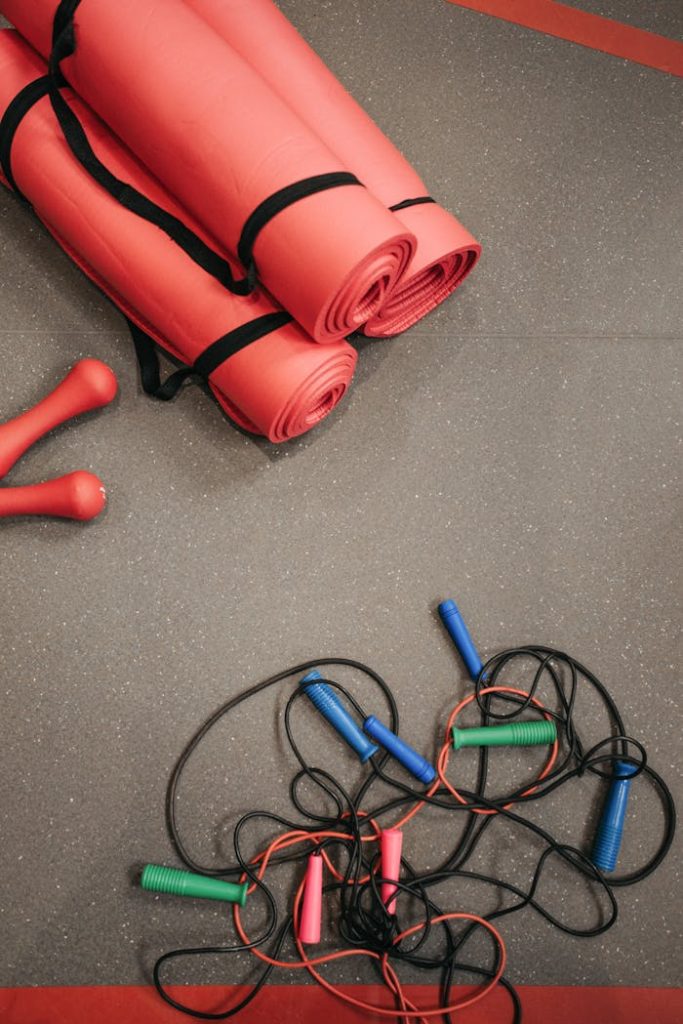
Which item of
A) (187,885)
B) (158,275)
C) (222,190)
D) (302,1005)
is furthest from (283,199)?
(302,1005)

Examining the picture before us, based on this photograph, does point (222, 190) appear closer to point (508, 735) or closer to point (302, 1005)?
point (508, 735)

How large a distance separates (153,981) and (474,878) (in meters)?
0.43

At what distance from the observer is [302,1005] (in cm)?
104

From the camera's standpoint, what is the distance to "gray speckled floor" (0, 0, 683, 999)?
1.08 m

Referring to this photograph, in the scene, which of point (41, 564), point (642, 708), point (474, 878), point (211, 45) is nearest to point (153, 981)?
point (474, 878)

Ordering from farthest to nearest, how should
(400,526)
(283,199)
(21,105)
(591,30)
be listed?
(591,30), (400,526), (21,105), (283,199)

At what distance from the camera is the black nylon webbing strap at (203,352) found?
1.01m

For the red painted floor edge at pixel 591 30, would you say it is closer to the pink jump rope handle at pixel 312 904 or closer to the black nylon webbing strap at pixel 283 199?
the black nylon webbing strap at pixel 283 199

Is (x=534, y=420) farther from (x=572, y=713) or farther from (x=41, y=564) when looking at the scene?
(x=41, y=564)

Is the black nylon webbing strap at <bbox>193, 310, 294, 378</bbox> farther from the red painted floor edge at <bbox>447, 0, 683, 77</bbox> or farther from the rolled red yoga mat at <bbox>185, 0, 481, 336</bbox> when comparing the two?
the red painted floor edge at <bbox>447, 0, 683, 77</bbox>

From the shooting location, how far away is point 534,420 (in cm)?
123

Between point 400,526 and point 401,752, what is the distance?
31cm

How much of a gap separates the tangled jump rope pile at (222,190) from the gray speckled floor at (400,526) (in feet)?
0.41

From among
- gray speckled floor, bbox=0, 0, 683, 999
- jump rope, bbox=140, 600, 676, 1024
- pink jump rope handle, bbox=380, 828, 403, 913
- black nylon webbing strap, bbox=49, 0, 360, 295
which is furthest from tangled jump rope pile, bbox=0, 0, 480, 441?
pink jump rope handle, bbox=380, 828, 403, 913
